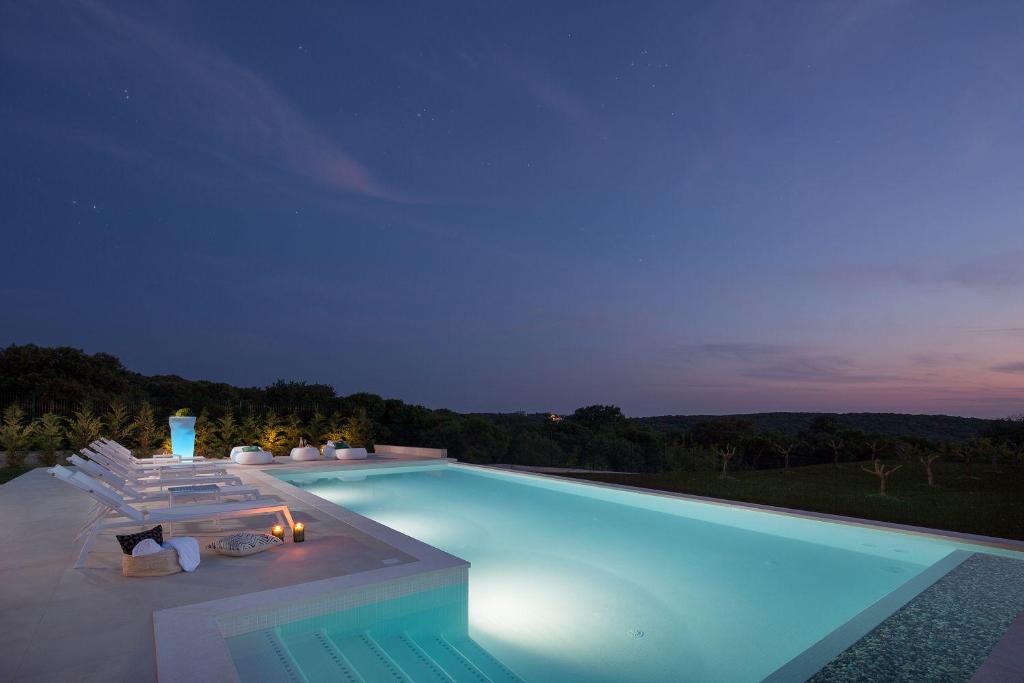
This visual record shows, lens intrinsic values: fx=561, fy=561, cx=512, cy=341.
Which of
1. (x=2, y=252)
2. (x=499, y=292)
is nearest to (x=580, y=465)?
(x=499, y=292)

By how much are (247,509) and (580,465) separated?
12803 millimetres

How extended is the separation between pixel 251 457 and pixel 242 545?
674 centimetres

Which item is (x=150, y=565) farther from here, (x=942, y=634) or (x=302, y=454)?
(x=302, y=454)

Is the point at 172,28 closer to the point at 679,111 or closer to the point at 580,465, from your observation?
the point at 679,111

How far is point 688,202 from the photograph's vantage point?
40.1 feet

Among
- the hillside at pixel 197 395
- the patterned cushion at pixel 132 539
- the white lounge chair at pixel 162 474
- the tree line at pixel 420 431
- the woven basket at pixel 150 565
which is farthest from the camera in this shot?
the hillside at pixel 197 395

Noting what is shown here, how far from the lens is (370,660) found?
A: 2955mm

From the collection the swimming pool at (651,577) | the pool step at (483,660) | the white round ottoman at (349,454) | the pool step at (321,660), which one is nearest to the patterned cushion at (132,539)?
the pool step at (321,660)

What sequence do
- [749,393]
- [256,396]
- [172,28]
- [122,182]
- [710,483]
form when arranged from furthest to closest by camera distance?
[749,393], [256,396], [122,182], [710,483], [172,28]

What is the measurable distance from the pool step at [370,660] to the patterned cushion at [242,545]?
111 cm

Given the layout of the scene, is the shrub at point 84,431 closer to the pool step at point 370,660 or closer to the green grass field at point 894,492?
the green grass field at point 894,492

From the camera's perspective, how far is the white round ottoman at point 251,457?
995cm

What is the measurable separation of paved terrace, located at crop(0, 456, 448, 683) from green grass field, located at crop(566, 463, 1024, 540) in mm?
5621

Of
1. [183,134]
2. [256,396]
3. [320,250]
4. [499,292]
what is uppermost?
[183,134]
